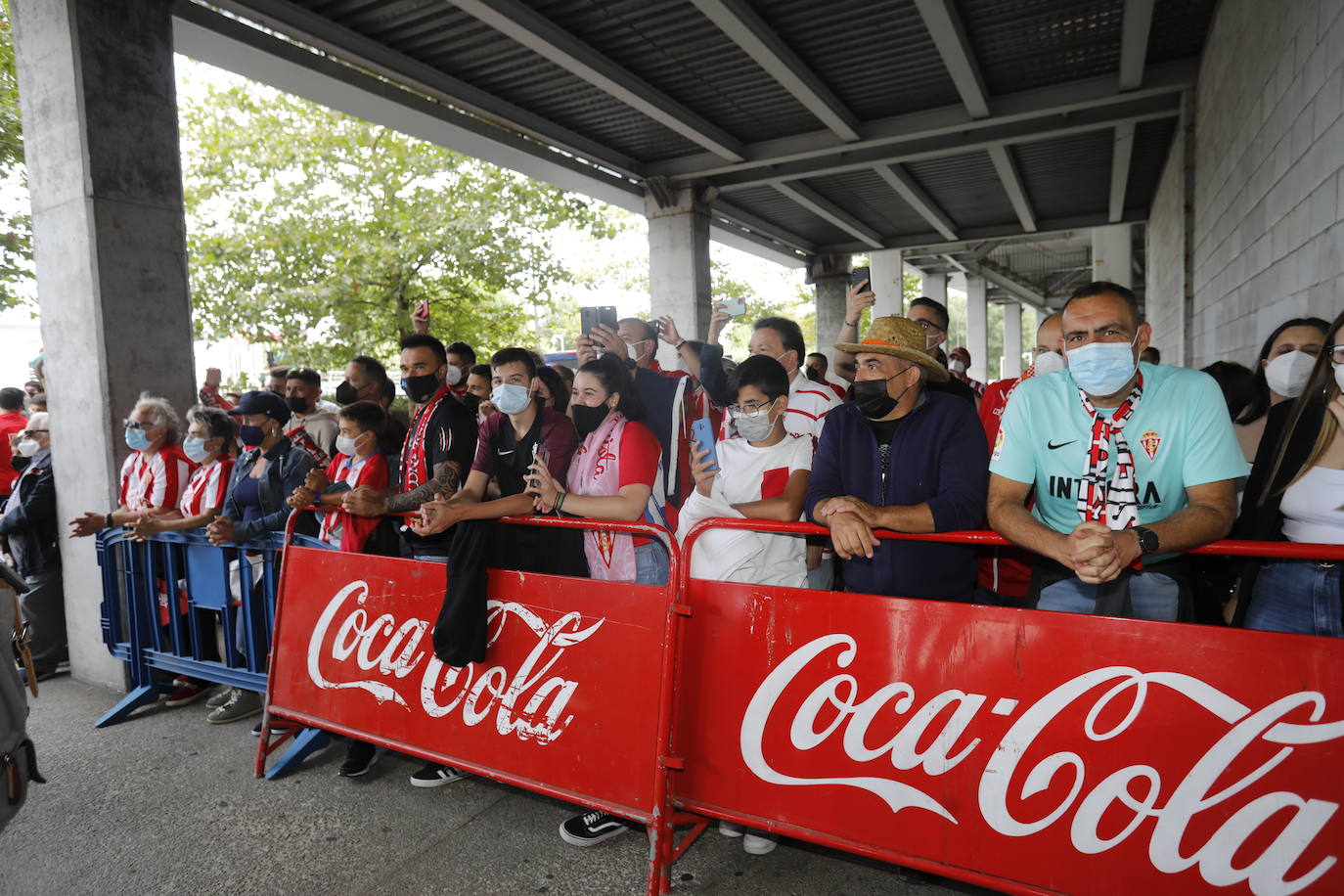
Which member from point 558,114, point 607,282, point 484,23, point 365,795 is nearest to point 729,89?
point 558,114

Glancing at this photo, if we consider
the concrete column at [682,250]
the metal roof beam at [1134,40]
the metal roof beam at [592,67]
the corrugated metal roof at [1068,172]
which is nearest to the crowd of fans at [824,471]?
the metal roof beam at [592,67]

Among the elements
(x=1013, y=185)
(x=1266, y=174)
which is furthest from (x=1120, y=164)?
(x=1266, y=174)

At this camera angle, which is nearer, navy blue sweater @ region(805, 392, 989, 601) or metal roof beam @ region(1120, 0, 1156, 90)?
navy blue sweater @ region(805, 392, 989, 601)

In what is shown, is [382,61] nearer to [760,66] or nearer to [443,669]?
[760,66]

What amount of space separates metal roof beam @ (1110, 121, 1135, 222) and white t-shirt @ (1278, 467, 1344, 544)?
31.0 ft

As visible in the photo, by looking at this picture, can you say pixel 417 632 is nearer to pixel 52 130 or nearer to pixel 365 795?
pixel 365 795

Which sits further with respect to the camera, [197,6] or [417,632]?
[197,6]

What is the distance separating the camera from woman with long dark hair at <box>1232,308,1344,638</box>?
241 centimetres

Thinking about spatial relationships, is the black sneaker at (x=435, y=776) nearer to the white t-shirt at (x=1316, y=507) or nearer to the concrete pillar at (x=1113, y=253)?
the white t-shirt at (x=1316, y=507)

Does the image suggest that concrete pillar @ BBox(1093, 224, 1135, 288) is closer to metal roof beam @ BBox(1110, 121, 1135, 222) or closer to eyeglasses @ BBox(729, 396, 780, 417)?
metal roof beam @ BBox(1110, 121, 1135, 222)

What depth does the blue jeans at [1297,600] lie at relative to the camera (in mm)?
2379

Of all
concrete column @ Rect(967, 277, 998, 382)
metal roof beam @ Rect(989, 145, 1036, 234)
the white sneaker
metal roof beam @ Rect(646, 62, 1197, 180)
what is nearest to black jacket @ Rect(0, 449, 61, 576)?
the white sneaker

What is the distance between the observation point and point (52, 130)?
206 inches

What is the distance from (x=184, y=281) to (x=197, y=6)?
2.58m
